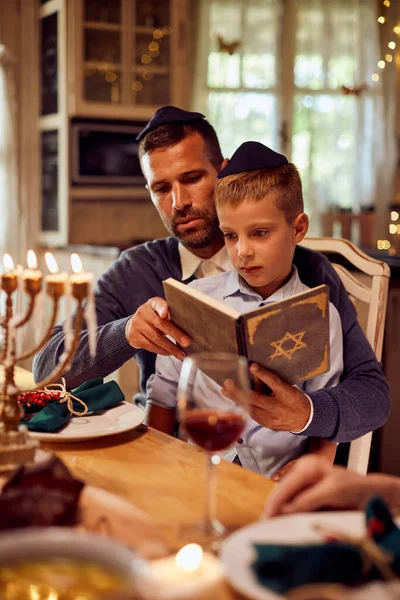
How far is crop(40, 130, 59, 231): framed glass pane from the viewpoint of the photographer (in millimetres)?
4605

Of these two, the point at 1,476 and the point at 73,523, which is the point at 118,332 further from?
the point at 73,523

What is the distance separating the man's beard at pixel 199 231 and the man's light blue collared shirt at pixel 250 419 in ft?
0.73

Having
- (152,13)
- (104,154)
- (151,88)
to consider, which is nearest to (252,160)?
(104,154)

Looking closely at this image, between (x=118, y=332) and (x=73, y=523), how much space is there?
810 mm

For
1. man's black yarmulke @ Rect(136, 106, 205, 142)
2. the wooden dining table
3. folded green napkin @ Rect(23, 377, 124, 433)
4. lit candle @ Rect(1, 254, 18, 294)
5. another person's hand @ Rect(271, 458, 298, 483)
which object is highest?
man's black yarmulke @ Rect(136, 106, 205, 142)

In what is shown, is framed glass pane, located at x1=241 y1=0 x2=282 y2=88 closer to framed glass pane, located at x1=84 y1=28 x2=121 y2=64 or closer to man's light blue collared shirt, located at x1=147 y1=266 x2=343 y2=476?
framed glass pane, located at x1=84 y1=28 x2=121 y2=64

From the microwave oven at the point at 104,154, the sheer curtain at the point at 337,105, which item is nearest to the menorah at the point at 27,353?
the microwave oven at the point at 104,154

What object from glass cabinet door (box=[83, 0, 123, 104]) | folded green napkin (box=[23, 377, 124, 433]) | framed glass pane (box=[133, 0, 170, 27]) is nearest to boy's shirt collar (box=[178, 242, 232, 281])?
folded green napkin (box=[23, 377, 124, 433])

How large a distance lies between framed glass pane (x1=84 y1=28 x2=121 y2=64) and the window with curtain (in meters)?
0.98

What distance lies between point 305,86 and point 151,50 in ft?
4.78

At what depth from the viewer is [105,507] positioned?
94 centimetres

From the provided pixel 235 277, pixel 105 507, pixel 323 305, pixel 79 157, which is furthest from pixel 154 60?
pixel 105 507

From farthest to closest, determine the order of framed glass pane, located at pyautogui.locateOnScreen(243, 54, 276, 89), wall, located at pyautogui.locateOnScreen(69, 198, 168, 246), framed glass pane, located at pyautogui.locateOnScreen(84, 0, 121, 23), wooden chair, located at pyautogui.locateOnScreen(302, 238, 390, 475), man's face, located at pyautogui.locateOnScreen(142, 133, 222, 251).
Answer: framed glass pane, located at pyautogui.locateOnScreen(243, 54, 276, 89) < wall, located at pyautogui.locateOnScreen(69, 198, 168, 246) < framed glass pane, located at pyautogui.locateOnScreen(84, 0, 121, 23) < man's face, located at pyautogui.locateOnScreen(142, 133, 222, 251) < wooden chair, located at pyautogui.locateOnScreen(302, 238, 390, 475)

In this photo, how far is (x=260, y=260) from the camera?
1.65m
